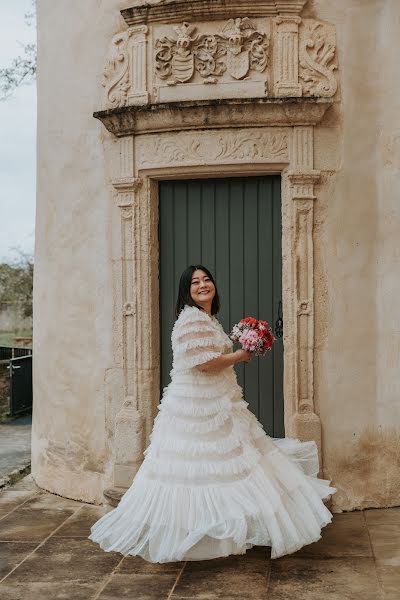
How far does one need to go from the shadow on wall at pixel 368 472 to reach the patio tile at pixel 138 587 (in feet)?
6.46

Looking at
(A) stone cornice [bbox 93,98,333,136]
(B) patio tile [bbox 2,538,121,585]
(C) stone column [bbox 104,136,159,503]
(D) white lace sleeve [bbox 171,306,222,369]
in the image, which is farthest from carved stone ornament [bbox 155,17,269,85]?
(B) patio tile [bbox 2,538,121,585]

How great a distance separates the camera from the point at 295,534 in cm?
518

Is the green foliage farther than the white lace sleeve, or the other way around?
the green foliage

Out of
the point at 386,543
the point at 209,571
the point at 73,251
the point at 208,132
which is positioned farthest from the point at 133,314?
the point at 386,543

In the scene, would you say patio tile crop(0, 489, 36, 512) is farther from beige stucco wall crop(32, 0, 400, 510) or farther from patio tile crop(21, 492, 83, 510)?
beige stucco wall crop(32, 0, 400, 510)

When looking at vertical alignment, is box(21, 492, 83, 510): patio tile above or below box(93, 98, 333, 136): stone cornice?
below

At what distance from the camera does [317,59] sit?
674 cm

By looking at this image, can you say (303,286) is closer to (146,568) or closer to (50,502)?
(146,568)

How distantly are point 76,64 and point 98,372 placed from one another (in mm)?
2666

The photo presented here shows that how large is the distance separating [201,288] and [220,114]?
1.87 meters

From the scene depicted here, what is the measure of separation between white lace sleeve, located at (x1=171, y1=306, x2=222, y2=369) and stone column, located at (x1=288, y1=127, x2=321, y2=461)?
1446 mm

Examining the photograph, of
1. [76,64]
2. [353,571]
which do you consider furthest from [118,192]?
[353,571]

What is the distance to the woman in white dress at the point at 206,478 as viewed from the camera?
17.0 feet

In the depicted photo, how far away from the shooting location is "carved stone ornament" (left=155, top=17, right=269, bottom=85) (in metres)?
6.75
